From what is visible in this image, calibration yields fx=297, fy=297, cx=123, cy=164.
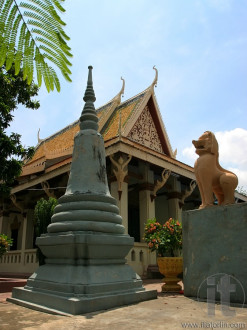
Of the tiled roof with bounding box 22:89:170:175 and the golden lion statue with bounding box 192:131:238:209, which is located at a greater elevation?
the tiled roof with bounding box 22:89:170:175

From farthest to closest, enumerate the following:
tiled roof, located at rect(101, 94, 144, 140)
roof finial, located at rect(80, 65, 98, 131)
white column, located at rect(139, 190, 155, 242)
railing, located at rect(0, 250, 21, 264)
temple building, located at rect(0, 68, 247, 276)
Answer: railing, located at rect(0, 250, 21, 264), tiled roof, located at rect(101, 94, 144, 140), white column, located at rect(139, 190, 155, 242), temple building, located at rect(0, 68, 247, 276), roof finial, located at rect(80, 65, 98, 131)

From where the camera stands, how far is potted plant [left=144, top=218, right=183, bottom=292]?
5.67 m

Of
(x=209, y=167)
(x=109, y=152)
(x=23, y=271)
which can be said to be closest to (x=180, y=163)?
(x=109, y=152)

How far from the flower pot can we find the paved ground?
1910 mm

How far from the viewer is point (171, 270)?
5.68 m

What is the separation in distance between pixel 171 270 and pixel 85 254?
2426 mm

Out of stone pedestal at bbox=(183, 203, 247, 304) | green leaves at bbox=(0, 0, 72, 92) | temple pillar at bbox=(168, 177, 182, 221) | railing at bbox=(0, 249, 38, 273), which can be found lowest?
railing at bbox=(0, 249, 38, 273)

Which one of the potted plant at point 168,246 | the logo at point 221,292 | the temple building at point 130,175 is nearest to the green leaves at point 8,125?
the temple building at point 130,175

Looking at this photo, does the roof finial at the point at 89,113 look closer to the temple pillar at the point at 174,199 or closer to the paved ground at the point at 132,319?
the paved ground at the point at 132,319

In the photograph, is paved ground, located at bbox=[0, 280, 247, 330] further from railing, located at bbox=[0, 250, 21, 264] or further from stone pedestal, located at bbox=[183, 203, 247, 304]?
railing, located at bbox=[0, 250, 21, 264]

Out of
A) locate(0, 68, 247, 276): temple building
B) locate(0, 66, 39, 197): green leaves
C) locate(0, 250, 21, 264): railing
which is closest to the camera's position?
locate(0, 66, 39, 197): green leaves

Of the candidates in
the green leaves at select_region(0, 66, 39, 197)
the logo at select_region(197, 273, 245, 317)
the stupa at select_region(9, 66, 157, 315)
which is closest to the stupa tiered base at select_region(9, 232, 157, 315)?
the stupa at select_region(9, 66, 157, 315)

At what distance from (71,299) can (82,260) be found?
2.15 ft

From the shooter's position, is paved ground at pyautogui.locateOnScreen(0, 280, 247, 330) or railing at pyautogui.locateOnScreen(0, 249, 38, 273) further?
railing at pyautogui.locateOnScreen(0, 249, 38, 273)
